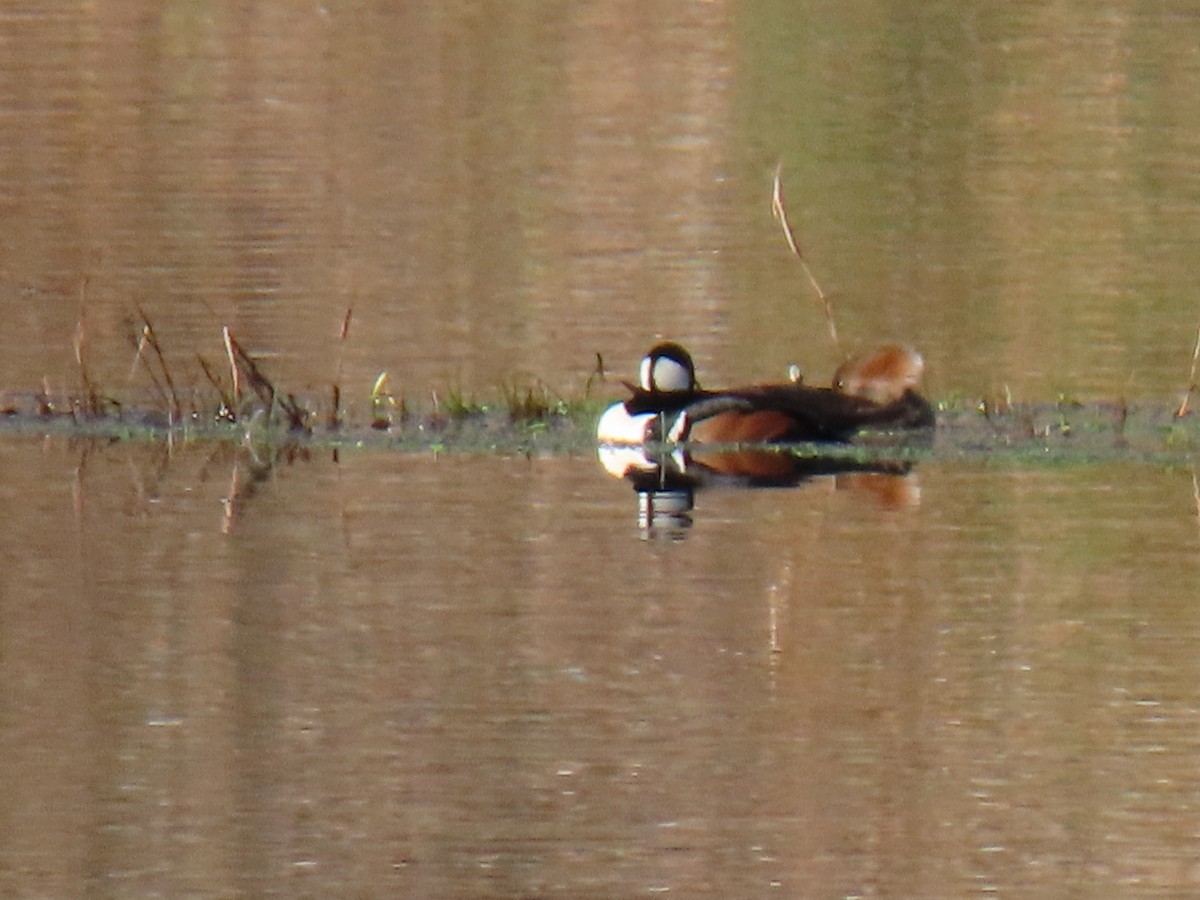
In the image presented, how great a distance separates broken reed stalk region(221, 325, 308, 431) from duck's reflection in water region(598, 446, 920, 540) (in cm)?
120

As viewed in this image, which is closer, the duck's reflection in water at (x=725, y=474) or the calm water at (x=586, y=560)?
the calm water at (x=586, y=560)

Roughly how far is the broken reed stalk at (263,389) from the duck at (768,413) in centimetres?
116

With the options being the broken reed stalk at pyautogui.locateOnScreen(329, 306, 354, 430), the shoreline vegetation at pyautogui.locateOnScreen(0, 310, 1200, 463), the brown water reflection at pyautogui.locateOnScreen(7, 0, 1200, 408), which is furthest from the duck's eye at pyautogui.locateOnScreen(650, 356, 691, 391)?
the broken reed stalk at pyautogui.locateOnScreen(329, 306, 354, 430)

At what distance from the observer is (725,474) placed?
1162cm

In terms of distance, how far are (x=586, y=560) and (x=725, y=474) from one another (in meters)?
2.17

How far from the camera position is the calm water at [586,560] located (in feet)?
21.4

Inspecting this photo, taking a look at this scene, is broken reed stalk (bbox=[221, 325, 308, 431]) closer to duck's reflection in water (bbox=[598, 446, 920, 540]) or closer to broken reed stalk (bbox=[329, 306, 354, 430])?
broken reed stalk (bbox=[329, 306, 354, 430])

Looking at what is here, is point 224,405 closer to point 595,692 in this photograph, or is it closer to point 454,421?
point 454,421

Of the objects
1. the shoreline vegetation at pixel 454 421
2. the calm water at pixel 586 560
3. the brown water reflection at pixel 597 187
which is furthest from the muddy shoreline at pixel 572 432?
the brown water reflection at pixel 597 187

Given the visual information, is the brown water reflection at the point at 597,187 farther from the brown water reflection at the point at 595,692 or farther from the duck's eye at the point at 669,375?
the brown water reflection at the point at 595,692

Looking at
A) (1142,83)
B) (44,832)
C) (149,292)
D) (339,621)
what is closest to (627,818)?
(44,832)

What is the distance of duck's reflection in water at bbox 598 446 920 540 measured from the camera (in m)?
10.6

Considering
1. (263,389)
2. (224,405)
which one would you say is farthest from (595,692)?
(224,405)

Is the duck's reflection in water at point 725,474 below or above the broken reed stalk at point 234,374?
below
